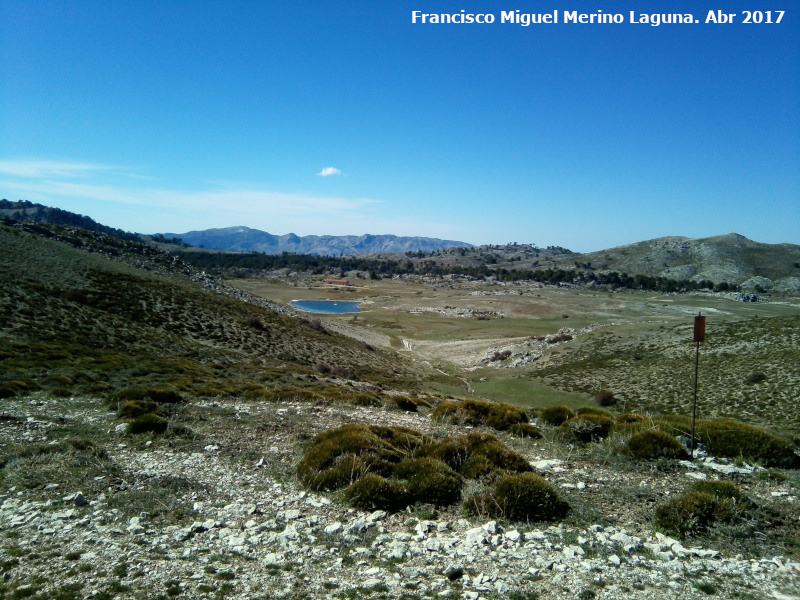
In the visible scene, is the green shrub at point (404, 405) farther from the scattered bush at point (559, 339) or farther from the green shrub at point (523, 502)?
the scattered bush at point (559, 339)

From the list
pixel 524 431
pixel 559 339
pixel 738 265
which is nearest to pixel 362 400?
pixel 524 431

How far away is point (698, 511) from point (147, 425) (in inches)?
580

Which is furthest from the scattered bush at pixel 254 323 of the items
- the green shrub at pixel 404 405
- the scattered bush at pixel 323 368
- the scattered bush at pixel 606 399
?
the scattered bush at pixel 606 399

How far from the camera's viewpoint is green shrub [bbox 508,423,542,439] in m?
15.1

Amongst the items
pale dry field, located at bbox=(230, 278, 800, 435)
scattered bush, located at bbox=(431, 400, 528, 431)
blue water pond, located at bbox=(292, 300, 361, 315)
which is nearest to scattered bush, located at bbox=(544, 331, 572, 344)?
pale dry field, located at bbox=(230, 278, 800, 435)

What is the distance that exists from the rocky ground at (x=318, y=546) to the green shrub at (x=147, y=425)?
2.02 metres

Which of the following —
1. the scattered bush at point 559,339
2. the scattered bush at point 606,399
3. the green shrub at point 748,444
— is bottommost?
the scattered bush at point 606,399

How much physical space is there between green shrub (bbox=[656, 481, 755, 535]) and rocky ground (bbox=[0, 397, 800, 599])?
15.3 inches

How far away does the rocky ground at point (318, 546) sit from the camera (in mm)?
6379

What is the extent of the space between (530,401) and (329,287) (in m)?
148

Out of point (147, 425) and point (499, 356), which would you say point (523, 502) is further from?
point (499, 356)

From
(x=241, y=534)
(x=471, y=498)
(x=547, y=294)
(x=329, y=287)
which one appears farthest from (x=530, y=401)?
(x=329, y=287)

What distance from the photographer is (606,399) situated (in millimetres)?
35625

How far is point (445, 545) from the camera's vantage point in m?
7.72
